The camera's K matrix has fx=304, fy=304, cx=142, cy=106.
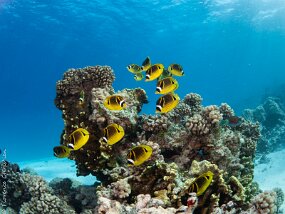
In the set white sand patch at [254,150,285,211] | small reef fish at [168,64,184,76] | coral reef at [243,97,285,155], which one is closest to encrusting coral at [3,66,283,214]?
small reef fish at [168,64,184,76]

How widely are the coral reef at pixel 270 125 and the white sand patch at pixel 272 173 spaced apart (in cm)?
121

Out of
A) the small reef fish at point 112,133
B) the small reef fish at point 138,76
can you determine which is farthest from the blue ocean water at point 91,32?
the small reef fish at point 112,133

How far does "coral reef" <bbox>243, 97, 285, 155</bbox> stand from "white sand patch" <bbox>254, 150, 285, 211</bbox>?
121 centimetres

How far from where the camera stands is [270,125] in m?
21.9

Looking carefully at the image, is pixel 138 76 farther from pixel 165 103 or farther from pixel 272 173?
pixel 272 173

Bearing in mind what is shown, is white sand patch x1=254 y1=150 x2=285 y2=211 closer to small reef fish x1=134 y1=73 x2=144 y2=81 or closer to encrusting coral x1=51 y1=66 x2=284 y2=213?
encrusting coral x1=51 y1=66 x2=284 y2=213

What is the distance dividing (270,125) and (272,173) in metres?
8.40

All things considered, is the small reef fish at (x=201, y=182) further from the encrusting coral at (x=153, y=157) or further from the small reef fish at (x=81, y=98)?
the small reef fish at (x=81, y=98)

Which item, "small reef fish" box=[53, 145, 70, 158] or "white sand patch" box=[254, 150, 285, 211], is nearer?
"small reef fish" box=[53, 145, 70, 158]

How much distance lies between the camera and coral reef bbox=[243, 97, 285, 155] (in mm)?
18656

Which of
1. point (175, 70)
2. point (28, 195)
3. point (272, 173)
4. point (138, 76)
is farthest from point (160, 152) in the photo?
point (272, 173)

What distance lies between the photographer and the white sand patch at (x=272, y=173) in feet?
41.5

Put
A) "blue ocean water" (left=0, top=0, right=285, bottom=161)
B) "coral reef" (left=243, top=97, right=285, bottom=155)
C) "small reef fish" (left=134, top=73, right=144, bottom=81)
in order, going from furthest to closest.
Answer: "blue ocean water" (left=0, top=0, right=285, bottom=161)
"coral reef" (left=243, top=97, right=285, bottom=155)
"small reef fish" (left=134, top=73, right=144, bottom=81)

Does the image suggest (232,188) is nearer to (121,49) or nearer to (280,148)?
→ (280,148)
